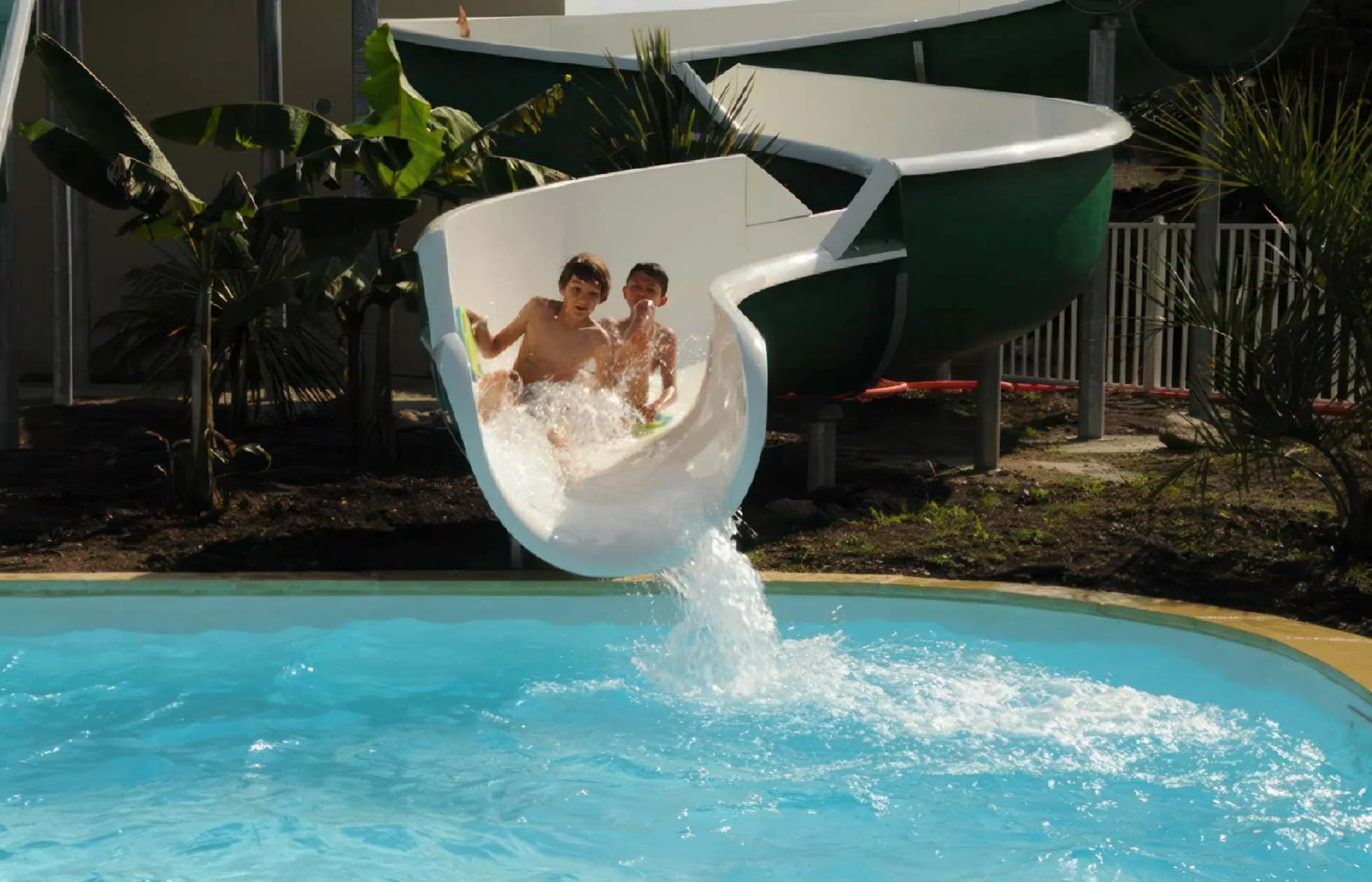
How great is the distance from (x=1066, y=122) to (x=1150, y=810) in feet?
17.8

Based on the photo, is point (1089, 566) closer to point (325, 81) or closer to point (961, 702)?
point (961, 702)

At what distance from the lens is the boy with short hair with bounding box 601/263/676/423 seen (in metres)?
7.00

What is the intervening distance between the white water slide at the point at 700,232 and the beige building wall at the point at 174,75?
113 cm

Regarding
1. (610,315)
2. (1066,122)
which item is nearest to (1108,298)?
(1066,122)

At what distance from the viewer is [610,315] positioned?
26.9ft

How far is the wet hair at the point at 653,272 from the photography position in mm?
7637

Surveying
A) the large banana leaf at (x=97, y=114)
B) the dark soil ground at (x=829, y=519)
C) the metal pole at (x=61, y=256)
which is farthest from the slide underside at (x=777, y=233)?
the metal pole at (x=61, y=256)

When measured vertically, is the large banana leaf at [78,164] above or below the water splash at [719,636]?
above

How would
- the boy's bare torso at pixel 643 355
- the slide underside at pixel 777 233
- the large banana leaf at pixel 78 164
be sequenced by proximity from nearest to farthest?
the slide underside at pixel 777 233 → the boy's bare torso at pixel 643 355 → the large banana leaf at pixel 78 164

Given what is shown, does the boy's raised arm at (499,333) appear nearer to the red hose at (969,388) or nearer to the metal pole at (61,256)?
the metal pole at (61,256)

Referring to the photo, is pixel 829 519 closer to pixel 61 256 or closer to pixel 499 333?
pixel 499 333

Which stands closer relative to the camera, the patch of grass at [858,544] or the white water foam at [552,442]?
the white water foam at [552,442]

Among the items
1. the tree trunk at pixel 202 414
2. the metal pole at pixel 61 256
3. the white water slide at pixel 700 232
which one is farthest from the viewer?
the metal pole at pixel 61 256

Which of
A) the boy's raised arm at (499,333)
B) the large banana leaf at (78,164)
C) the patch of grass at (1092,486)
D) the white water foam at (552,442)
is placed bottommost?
the patch of grass at (1092,486)
